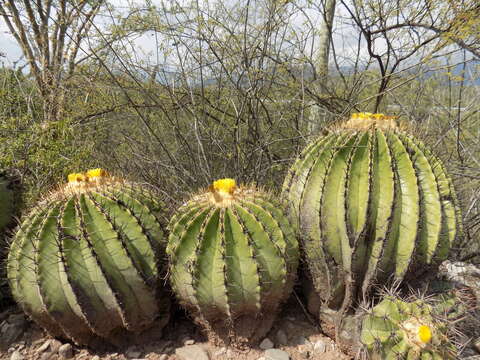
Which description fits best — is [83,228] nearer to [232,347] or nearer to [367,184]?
[232,347]

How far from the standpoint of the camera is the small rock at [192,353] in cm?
204

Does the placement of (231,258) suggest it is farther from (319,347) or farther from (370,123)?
(370,123)

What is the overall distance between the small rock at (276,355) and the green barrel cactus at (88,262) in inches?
26.7

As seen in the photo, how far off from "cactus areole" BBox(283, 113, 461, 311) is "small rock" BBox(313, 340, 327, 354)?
0.81 feet

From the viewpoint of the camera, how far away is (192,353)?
2.07 metres

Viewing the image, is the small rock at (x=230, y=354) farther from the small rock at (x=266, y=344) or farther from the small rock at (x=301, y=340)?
the small rock at (x=301, y=340)

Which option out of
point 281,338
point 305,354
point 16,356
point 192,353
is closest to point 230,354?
point 192,353

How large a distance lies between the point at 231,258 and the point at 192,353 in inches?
25.5

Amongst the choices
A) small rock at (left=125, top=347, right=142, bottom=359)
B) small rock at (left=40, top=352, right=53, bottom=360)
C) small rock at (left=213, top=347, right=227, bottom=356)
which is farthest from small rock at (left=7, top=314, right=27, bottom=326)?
small rock at (left=213, top=347, right=227, bottom=356)

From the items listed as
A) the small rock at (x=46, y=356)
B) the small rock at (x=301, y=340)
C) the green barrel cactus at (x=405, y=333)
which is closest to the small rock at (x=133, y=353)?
the small rock at (x=46, y=356)

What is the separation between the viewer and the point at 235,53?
3412mm

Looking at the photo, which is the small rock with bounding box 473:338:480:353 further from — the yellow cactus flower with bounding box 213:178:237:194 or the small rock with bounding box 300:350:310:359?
the yellow cactus flower with bounding box 213:178:237:194

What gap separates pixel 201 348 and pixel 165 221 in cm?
75

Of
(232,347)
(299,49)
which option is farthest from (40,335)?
(299,49)
